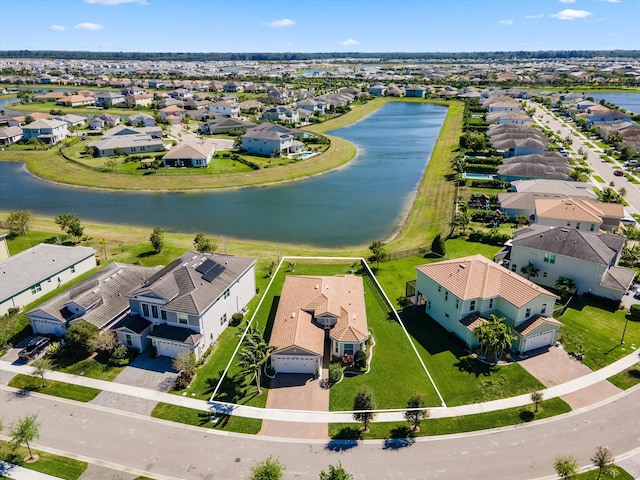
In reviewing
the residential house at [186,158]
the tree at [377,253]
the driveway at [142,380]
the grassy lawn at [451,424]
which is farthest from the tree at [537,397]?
the residential house at [186,158]

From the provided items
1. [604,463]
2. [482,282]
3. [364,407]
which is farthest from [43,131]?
[604,463]

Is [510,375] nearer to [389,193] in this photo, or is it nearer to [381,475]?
[381,475]

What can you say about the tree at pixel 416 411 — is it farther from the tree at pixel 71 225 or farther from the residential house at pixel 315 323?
the tree at pixel 71 225

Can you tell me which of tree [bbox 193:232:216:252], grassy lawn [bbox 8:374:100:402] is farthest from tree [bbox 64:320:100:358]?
tree [bbox 193:232:216:252]

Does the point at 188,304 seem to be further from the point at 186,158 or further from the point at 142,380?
the point at 186,158

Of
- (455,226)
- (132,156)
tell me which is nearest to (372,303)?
(455,226)

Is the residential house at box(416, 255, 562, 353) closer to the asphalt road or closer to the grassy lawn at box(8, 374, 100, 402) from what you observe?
the asphalt road

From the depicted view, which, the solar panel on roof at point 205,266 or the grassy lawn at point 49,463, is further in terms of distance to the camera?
the solar panel on roof at point 205,266
